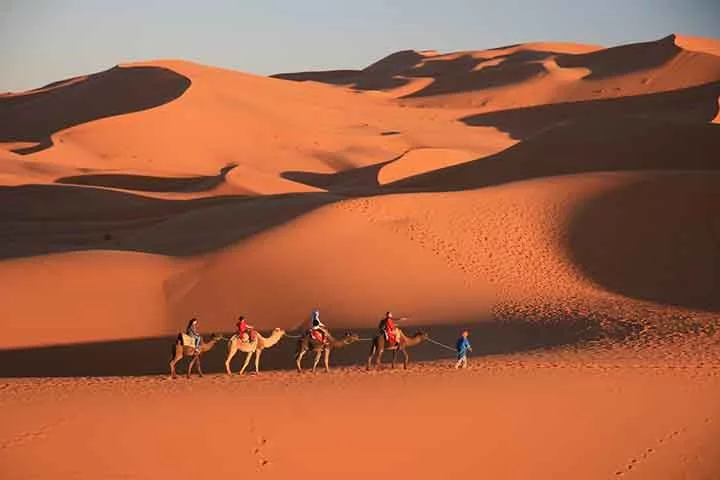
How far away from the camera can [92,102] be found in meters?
67.8

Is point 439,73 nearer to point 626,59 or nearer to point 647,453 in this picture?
point 626,59

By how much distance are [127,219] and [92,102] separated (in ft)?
111

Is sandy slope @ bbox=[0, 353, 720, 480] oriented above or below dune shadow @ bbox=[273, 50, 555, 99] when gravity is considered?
below

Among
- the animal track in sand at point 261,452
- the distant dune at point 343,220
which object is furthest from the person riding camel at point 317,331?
the animal track in sand at point 261,452

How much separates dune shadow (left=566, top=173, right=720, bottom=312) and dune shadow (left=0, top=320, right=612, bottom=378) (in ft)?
13.2

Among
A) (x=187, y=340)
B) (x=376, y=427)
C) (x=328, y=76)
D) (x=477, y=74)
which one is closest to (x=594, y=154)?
(x=187, y=340)

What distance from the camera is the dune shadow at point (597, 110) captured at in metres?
60.4

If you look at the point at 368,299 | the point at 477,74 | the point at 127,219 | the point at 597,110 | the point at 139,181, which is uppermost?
the point at 477,74

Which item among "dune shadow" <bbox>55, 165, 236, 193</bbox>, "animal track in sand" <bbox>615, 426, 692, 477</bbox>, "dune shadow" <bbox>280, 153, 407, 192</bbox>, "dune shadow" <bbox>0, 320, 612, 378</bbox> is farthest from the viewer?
"dune shadow" <bbox>55, 165, 236, 193</bbox>

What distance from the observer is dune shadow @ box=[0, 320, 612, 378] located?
1869 centimetres

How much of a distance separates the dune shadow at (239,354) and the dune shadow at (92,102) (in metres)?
42.2

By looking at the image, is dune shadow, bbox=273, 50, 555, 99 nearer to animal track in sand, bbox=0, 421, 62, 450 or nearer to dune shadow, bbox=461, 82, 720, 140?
dune shadow, bbox=461, 82, 720, 140

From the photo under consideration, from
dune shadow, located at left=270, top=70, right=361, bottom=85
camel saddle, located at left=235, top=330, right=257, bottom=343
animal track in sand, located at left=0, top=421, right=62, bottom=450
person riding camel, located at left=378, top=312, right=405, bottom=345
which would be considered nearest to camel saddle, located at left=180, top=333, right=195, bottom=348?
camel saddle, located at left=235, top=330, right=257, bottom=343

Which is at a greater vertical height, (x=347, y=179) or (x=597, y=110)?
(x=597, y=110)
